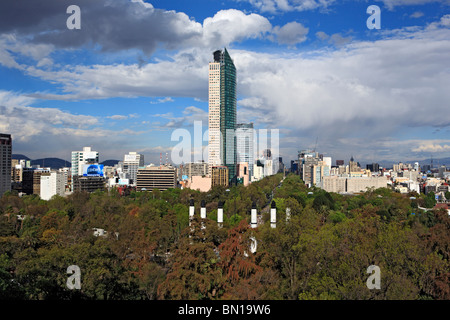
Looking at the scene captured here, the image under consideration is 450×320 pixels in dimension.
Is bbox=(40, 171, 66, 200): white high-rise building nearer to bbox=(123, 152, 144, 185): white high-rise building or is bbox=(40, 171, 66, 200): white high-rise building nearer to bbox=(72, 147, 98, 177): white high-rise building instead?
bbox=(72, 147, 98, 177): white high-rise building

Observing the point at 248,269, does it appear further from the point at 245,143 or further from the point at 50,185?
the point at 245,143

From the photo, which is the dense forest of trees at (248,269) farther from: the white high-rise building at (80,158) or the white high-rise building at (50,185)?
the white high-rise building at (80,158)

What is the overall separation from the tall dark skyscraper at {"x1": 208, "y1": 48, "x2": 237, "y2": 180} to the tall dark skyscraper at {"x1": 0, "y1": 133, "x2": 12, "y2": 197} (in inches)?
2598

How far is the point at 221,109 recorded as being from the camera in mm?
132625

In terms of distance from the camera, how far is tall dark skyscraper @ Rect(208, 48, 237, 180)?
435 ft

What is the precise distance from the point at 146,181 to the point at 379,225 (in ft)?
243

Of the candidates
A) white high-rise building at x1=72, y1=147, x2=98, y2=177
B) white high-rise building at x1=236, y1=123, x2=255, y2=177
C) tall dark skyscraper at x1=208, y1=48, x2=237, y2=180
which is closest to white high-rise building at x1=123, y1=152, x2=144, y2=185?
white high-rise building at x1=72, y1=147, x2=98, y2=177

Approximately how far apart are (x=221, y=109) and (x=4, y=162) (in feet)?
234

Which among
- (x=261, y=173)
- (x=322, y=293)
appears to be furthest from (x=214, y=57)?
(x=322, y=293)

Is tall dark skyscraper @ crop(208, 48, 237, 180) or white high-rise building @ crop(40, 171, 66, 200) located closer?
white high-rise building @ crop(40, 171, 66, 200)

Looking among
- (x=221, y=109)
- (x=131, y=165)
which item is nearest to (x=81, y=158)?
(x=131, y=165)

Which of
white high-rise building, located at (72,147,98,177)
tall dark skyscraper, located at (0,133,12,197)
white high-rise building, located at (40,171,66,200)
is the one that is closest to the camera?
tall dark skyscraper, located at (0,133,12,197)

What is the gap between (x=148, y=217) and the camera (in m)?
39.5
